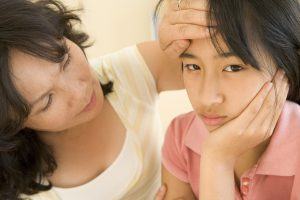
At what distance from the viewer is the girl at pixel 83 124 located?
2.96 ft

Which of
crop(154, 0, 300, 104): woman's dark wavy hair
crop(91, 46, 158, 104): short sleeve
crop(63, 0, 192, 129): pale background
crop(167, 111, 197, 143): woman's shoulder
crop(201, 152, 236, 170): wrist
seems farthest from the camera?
crop(63, 0, 192, 129): pale background

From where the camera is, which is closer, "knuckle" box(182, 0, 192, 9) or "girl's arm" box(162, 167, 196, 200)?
"knuckle" box(182, 0, 192, 9)

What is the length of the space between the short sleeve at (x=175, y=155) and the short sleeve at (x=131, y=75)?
15cm

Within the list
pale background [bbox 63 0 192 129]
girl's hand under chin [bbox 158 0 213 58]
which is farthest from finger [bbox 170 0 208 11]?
pale background [bbox 63 0 192 129]

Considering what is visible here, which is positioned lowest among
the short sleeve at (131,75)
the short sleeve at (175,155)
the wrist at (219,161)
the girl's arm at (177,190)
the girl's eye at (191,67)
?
the girl's arm at (177,190)

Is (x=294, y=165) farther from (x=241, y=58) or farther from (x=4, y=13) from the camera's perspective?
(x=4, y=13)

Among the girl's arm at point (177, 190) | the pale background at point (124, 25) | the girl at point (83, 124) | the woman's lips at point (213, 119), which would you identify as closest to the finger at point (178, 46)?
the woman's lips at point (213, 119)

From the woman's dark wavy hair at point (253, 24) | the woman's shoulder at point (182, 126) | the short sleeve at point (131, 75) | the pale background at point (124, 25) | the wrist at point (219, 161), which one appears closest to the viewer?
the woman's dark wavy hair at point (253, 24)

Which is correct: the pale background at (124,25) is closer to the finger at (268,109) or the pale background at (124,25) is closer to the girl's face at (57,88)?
the girl's face at (57,88)

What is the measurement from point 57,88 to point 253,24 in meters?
0.43

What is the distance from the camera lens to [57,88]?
0.88 meters

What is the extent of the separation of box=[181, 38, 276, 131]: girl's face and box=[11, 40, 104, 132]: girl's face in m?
0.27

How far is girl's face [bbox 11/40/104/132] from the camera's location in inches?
33.1

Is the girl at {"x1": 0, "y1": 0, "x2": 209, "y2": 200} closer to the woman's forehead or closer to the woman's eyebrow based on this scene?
the woman's forehead
